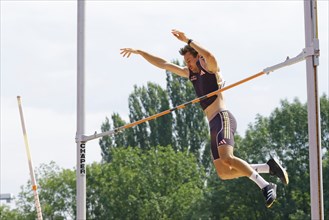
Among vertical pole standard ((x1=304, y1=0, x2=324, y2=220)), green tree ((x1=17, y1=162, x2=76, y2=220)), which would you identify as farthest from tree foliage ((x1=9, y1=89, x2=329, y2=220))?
vertical pole standard ((x1=304, y1=0, x2=324, y2=220))

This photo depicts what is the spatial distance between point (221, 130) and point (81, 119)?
2241 millimetres

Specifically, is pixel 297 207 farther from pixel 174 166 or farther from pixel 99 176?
pixel 99 176

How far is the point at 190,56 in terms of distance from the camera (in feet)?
31.2

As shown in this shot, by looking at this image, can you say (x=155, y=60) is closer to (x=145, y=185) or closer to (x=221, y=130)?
(x=221, y=130)

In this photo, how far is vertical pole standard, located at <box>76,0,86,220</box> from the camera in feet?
36.0

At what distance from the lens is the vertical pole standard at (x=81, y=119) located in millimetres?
10969

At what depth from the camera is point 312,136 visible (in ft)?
23.4

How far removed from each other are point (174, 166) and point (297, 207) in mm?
9307

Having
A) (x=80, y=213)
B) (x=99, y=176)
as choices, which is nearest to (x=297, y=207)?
(x=99, y=176)

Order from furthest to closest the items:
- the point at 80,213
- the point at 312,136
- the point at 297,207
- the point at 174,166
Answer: the point at 174,166 → the point at 297,207 → the point at 80,213 → the point at 312,136

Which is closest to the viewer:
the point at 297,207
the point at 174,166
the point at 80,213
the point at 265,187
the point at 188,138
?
the point at 265,187

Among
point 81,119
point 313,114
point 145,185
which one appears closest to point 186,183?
point 145,185

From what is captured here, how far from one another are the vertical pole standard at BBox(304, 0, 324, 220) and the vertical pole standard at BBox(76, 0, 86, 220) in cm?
419

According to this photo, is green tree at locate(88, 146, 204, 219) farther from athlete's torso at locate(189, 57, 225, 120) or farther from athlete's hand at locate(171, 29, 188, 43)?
athlete's hand at locate(171, 29, 188, 43)
